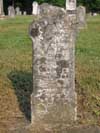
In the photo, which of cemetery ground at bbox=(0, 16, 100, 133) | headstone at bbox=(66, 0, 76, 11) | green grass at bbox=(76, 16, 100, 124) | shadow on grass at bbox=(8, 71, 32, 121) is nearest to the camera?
cemetery ground at bbox=(0, 16, 100, 133)

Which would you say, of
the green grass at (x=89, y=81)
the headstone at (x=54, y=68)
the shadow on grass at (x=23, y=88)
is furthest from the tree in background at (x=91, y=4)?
the headstone at (x=54, y=68)

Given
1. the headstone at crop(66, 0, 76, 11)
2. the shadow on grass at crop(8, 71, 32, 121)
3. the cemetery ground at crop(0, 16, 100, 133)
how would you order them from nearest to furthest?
1. the cemetery ground at crop(0, 16, 100, 133)
2. the shadow on grass at crop(8, 71, 32, 121)
3. the headstone at crop(66, 0, 76, 11)

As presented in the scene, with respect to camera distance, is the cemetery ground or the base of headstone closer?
the base of headstone

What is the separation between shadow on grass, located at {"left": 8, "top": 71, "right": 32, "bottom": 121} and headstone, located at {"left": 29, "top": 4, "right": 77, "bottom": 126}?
0.50 m

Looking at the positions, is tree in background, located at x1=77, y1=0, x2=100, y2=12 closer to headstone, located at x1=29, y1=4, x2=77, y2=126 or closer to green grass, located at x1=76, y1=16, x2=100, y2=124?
green grass, located at x1=76, y1=16, x2=100, y2=124

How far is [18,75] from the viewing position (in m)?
10.1

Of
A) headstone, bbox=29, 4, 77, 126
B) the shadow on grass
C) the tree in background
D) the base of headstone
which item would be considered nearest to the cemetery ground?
the shadow on grass

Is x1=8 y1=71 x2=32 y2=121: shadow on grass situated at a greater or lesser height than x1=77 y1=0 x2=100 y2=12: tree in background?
greater

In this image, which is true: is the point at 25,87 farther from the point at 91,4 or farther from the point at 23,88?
the point at 91,4

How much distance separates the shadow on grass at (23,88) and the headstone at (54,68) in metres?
0.50

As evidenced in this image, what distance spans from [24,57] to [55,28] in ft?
18.5

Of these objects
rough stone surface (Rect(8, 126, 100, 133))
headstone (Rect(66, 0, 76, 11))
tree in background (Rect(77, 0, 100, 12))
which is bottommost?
tree in background (Rect(77, 0, 100, 12))

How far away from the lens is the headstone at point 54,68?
721 centimetres

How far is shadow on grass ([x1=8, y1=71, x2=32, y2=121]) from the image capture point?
827 cm
